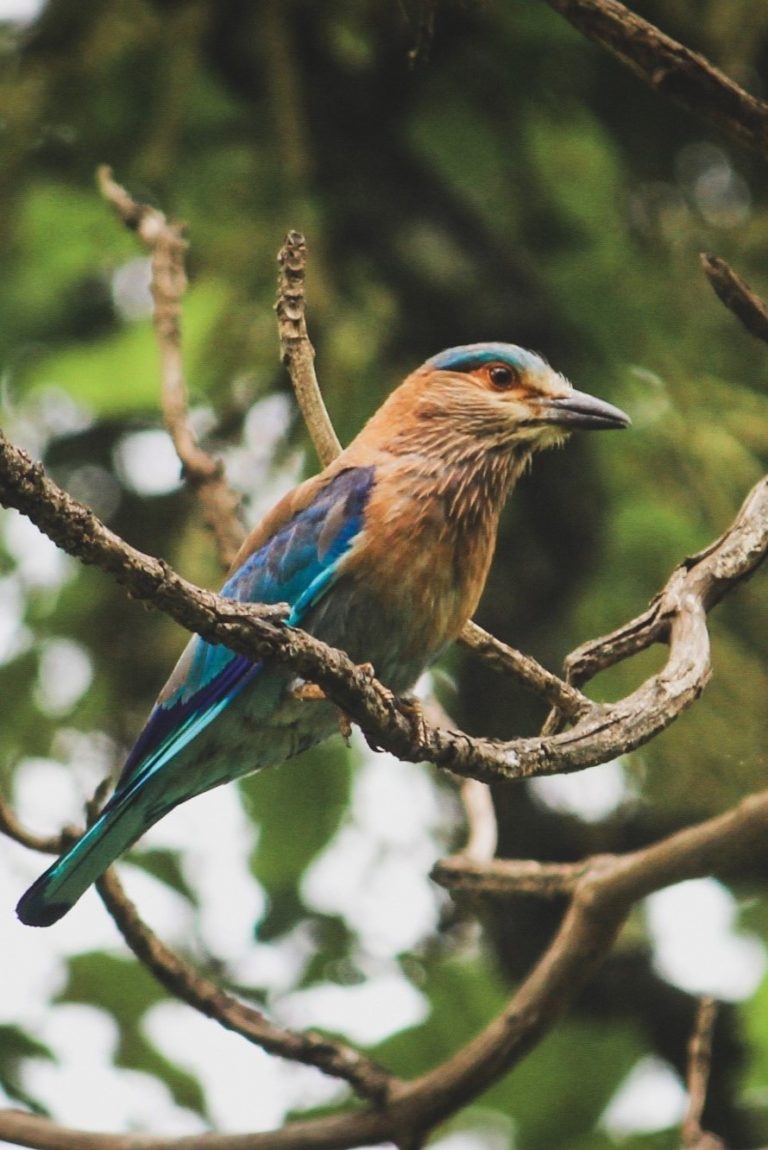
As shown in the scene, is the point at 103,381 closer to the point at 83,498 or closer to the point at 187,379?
the point at 187,379

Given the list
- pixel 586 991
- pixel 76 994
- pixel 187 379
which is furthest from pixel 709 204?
pixel 76 994

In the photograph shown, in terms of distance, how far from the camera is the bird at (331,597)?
4.20 metres

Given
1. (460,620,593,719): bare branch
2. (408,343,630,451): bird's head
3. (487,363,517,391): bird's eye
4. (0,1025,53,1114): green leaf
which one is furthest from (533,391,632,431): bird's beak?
(0,1025,53,1114): green leaf

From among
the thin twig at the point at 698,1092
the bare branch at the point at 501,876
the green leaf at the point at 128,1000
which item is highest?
the bare branch at the point at 501,876

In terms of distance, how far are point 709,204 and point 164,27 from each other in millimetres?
2173

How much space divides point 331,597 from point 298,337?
0.68 m

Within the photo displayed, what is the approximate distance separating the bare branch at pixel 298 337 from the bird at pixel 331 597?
0.77 ft

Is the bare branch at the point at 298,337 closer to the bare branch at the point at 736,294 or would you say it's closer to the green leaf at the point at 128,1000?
the bare branch at the point at 736,294

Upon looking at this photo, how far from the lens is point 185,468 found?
5094mm

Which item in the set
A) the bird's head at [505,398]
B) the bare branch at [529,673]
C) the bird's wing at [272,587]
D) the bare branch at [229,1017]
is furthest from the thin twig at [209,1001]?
the bird's head at [505,398]

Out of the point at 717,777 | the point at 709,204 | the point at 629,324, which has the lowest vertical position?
the point at 717,777

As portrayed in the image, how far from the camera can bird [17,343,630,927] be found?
420 centimetres

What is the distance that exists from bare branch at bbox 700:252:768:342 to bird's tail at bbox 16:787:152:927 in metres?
1.93

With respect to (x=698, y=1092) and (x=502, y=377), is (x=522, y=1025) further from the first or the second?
(x=502, y=377)
